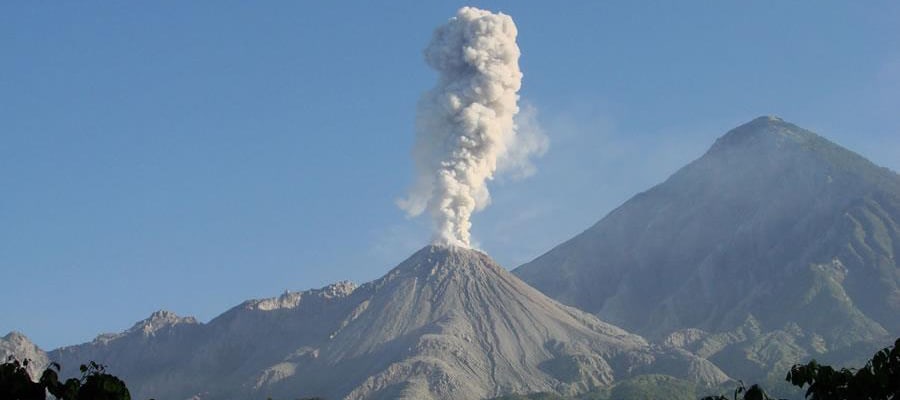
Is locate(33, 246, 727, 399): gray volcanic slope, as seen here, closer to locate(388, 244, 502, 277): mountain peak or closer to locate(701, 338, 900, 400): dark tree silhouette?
locate(388, 244, 502, 277): mountain peak

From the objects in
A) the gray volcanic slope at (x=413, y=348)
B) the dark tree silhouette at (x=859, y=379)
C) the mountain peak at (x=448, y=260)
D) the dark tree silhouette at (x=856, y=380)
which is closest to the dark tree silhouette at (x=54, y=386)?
the dark tree silhouette at (x=856, y=380)

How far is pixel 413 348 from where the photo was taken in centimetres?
16138

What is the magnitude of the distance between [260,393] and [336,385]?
8.80m

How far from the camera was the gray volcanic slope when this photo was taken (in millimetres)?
158875

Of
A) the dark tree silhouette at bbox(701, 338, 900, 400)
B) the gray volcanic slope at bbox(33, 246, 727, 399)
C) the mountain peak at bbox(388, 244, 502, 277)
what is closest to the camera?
the dark tree silhouette at bbox(701, 338, 900, 400)

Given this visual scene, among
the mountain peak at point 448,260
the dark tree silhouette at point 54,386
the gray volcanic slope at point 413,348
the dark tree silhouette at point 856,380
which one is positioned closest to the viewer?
the dark tree silhouette at point 54,386

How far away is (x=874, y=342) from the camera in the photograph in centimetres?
18188

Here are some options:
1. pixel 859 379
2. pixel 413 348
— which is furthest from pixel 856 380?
pixel 413 348

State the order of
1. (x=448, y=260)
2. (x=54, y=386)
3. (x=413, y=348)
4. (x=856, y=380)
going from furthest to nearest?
(x=448, y=260), (x=413, y=348), (x=856, y=380), (x=54, y=386)

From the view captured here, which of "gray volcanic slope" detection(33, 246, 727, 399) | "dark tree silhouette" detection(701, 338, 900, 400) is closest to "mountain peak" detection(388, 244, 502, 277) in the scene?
"gray volcanic slope" detection(33, 246, 727, 399)

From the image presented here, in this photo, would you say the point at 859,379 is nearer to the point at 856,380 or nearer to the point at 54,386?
the point at 856,380

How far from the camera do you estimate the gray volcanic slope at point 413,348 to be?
159m

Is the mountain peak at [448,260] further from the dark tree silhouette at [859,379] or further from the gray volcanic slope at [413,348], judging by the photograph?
the dark tree silhouette at [859,379]

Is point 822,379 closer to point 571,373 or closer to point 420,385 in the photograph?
point 420,385
